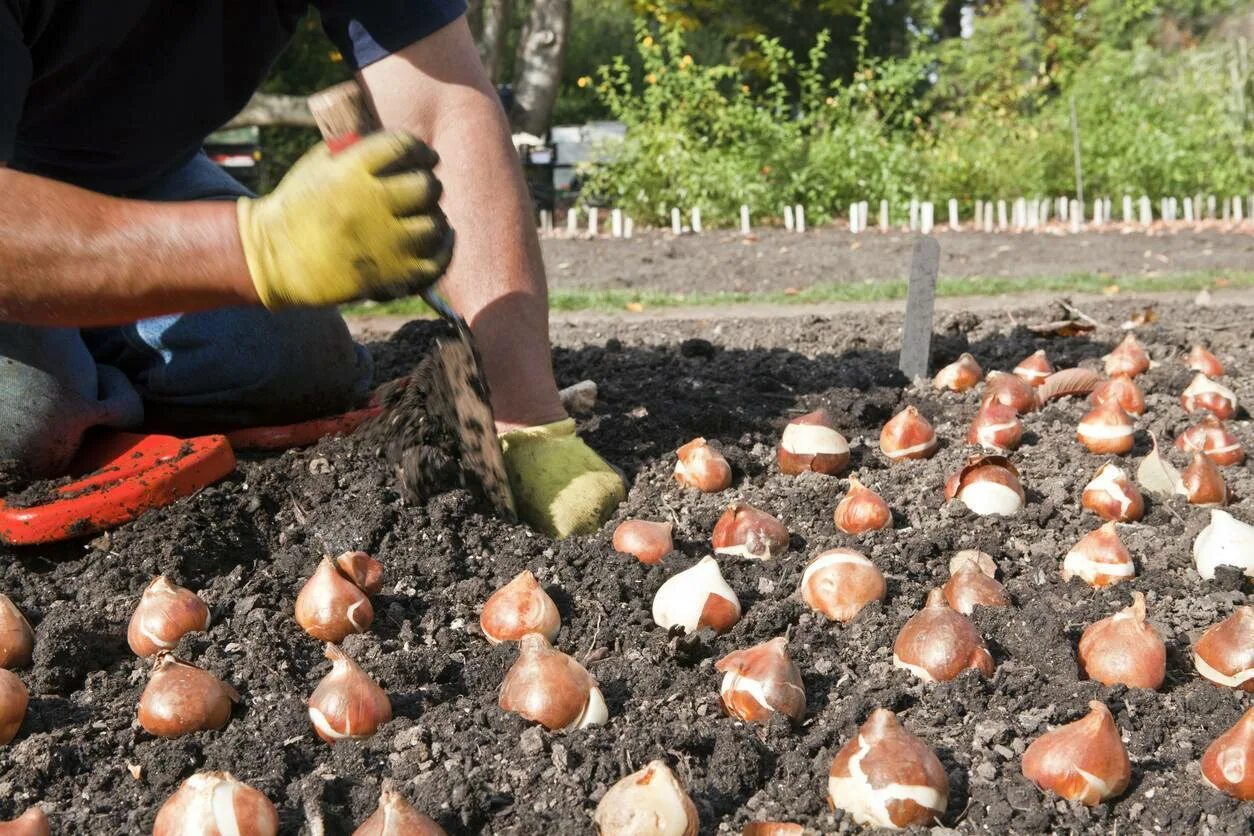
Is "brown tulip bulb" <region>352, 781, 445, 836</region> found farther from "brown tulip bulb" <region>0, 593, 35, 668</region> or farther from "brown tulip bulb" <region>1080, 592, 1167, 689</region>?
"brown tulip bulb" <region>1080, 592, 1167, 689</region>

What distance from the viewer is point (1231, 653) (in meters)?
1.73

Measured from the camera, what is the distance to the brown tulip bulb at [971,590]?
1962 mm

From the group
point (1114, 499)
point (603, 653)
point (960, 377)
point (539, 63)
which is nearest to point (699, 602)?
point (603, 653)

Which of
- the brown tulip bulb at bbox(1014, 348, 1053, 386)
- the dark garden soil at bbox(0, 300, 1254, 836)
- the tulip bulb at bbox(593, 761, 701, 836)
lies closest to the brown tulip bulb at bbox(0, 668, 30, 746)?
the dark garden soil at bbox(0, 300, 1254, 836)

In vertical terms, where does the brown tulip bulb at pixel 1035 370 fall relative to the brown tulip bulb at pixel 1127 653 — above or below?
above

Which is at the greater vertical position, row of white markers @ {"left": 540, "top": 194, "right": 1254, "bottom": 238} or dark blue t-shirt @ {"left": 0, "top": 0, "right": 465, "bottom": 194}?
dark blue t-shirt @ {"left": 0, "top": 0, "right": 465, "bottom": 194}

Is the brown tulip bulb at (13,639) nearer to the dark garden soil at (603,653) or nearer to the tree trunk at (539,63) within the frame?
the dark garden soil at (603,653)

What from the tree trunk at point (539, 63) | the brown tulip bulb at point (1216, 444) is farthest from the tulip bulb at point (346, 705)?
the tree trunk at point (539, 63)

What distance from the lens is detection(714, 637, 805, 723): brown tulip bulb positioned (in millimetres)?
1662

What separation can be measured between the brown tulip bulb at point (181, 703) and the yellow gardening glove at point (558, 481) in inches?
34.4

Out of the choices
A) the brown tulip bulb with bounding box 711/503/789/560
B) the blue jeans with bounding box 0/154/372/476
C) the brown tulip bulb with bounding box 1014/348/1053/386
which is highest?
the blue jeans with bounding box 0/154/372/476

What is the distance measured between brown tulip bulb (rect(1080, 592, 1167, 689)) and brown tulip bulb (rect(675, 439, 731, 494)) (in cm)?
101

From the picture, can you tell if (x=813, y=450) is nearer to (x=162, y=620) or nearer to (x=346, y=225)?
(x=346, y=225)

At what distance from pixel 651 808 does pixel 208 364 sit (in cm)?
204
